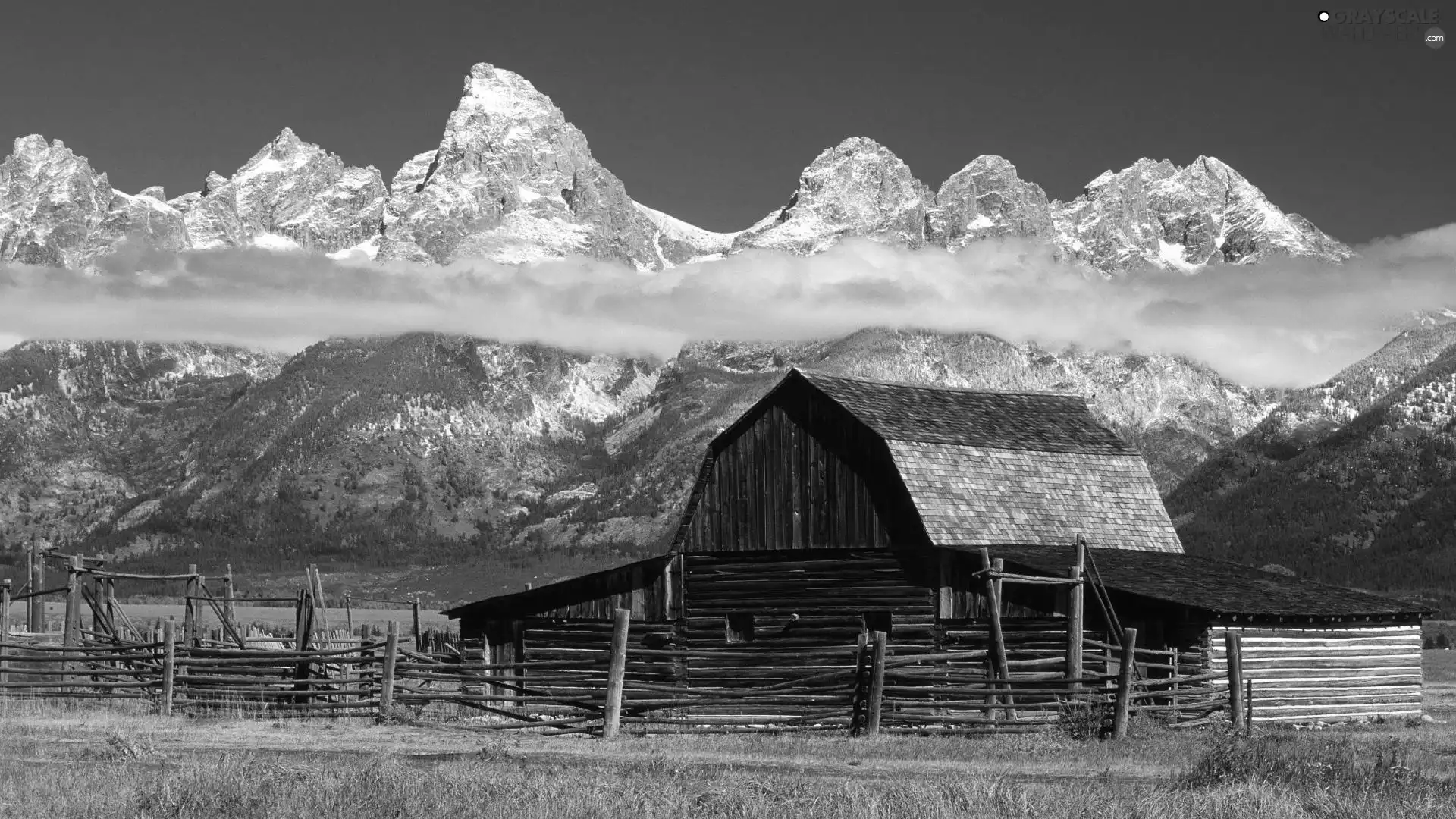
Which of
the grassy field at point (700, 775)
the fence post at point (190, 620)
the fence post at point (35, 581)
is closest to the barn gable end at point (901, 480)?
the grassy field at point (700, 775)

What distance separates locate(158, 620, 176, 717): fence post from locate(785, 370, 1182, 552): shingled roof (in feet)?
51.3

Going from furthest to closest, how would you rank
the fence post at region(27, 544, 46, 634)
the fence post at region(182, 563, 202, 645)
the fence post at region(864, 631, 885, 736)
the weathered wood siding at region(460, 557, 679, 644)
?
the fence post at region(27, 544, 46, 634)
the weathered wood siding at region(460, 557, 679, 644)
the fence post at region(182, 563, 202, 645)
the fence post at region(864, 631, 885, 736)

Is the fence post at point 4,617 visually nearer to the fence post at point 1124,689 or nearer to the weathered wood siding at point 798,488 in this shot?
the weathered wood siding at point 798,488

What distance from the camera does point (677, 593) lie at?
1672 inches

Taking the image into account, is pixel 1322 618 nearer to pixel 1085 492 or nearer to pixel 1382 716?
pixel 1382 716

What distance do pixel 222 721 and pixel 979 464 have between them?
61.7 feet

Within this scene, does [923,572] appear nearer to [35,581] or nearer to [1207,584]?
[1207,584]

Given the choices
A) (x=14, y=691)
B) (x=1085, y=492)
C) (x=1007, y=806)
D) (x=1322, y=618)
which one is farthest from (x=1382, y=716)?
(x=14, y=691)

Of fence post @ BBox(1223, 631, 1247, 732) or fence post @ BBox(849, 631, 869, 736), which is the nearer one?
fence post @ BBox(849, 631, 869, 736)

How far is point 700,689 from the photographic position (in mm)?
35156

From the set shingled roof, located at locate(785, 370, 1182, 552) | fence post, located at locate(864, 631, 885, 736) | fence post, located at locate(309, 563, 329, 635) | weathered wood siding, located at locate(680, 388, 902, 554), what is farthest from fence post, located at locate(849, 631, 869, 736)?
fence post, located at locate(309, 563, 329, 635)

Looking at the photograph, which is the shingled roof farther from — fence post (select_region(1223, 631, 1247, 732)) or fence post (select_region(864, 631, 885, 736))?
fence post (select_region(864, 631, 885, 736))

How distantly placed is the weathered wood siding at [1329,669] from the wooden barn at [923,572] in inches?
2.1

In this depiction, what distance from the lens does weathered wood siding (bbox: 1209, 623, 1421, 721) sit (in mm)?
37938
